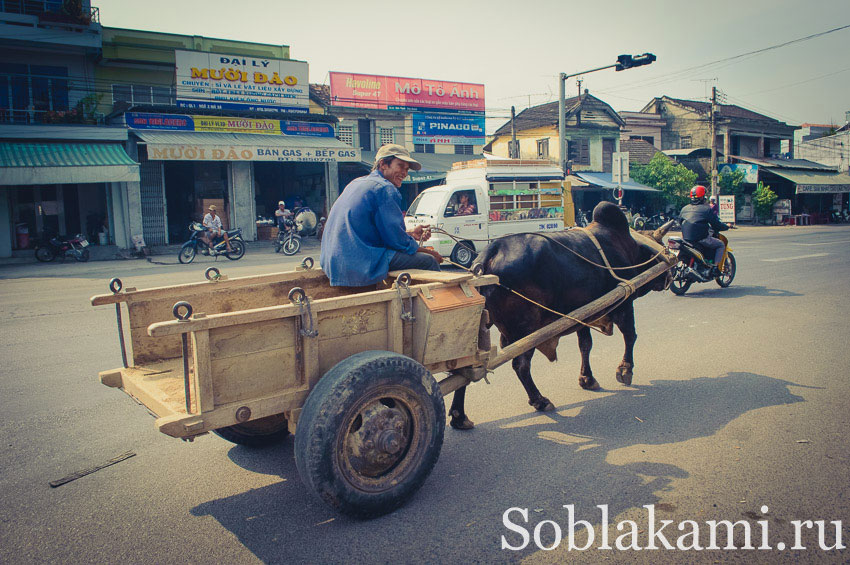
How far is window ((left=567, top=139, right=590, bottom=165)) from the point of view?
32.9 metres

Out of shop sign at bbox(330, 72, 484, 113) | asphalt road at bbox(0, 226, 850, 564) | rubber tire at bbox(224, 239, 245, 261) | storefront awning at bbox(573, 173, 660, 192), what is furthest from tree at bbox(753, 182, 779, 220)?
asphalt road at bbox(0, 226, 850, 564)

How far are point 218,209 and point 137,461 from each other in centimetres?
2011

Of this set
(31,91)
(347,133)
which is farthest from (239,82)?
(347,133)

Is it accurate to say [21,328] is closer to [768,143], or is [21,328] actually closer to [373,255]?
[373,255]

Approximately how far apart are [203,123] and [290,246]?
20.4 feet

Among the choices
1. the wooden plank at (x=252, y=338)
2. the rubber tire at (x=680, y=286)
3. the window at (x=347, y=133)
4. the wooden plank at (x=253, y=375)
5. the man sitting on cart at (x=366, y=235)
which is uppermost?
the window at (x=347, y=133)

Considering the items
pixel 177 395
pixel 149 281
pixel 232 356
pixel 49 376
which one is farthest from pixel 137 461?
pixel 149 281

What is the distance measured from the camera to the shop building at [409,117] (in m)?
27.2

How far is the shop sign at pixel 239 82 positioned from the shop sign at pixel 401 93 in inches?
176

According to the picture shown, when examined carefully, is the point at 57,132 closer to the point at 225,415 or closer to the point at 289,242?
the point at 289,242

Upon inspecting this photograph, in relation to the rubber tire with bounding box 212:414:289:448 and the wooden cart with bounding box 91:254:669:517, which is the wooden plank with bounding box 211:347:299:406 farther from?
the rubber tire with bounding box 212:414:289:448

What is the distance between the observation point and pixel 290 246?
18688mm

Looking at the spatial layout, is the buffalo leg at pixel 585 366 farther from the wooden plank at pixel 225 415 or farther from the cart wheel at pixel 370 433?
the wooden plank at pixel 225 415

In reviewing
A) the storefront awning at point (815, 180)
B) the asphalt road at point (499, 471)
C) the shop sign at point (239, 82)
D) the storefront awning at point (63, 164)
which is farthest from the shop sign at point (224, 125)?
Answer: the storefront awning at point (815, 180)
